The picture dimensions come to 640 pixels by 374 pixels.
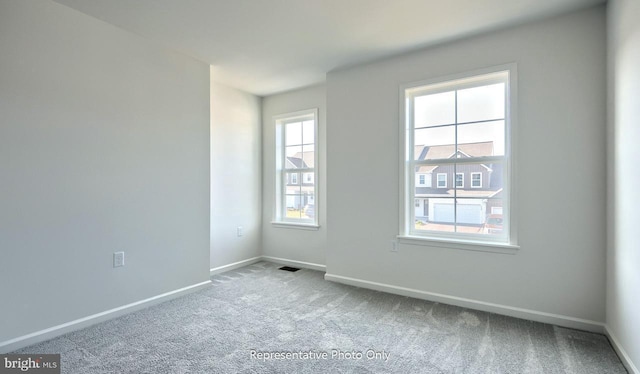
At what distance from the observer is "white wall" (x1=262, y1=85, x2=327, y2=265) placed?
421 centimetres

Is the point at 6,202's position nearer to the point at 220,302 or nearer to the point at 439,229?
the point at 220,302

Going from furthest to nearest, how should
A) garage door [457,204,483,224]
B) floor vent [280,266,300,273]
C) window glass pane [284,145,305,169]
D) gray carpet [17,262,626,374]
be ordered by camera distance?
window glass pane [284,145,305,169] < floor vent [280,266,300,273] < garage door [457,204,483,224] < gray carpet [17,262,626,374]

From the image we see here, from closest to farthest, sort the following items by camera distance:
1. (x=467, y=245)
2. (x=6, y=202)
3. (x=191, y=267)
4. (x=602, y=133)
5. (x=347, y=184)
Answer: (x=6, y=202), (x=602, y=133), (x=467, y=245), (x=191, y=267), (x=347, y=184)

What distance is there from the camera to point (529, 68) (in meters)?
2.61

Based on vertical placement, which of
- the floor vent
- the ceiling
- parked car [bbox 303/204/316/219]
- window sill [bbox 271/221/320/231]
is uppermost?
the ceiling

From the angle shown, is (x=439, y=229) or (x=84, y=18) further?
(x=439, y=229)

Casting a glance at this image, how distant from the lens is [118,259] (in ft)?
8.86

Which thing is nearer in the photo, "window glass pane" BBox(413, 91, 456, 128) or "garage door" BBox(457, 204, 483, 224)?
"garage door" BBox(457, 204, 483, 224)

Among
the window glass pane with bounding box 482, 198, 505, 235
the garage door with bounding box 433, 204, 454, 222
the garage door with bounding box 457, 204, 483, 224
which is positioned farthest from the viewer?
the garage door with bounding box 433, 204, 454, 222

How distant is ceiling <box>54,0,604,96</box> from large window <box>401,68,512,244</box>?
485 millimetres

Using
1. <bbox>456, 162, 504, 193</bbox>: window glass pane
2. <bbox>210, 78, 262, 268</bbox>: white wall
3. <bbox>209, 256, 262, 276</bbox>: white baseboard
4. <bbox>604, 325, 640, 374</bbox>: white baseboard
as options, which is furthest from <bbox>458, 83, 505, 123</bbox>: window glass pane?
<bbox>209, 256, 262, 276</bbox>: white baseboard

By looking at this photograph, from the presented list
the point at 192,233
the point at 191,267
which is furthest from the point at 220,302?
the point at 192,233

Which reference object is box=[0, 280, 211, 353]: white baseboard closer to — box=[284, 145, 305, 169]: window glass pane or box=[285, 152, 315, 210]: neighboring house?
box=[285, 152, 315, 210]: neighboring house

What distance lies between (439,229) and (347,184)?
3.68ft
